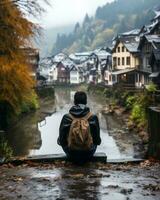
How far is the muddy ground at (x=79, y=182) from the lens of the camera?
6.32 meters

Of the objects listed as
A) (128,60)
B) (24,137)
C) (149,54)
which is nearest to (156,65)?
(149,54)

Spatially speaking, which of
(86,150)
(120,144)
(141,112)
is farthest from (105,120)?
(86,150)

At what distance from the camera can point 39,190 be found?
665 centimetres

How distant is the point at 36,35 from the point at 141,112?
9.45m

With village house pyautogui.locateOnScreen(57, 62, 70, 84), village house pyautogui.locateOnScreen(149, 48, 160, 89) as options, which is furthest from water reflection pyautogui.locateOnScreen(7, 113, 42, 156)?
village house pyautogui.locateOnScreen(57, 62, 70, 84)

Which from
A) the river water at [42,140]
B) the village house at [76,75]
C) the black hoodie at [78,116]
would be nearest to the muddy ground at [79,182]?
the black hoodie at [78,116]

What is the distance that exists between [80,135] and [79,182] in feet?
4.25

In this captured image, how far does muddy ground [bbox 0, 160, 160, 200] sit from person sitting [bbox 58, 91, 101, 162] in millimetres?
317

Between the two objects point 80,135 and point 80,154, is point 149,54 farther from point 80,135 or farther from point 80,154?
point 80,135

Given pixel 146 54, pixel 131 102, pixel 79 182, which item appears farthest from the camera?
pixel 146 54

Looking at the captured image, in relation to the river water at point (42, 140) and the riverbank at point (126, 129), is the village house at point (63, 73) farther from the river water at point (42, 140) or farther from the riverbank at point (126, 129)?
the river water at point (42, 140)

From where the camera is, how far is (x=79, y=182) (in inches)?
281

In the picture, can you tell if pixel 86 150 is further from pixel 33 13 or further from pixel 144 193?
pixel 33 13

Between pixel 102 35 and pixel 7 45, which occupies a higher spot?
pixel 102 35
